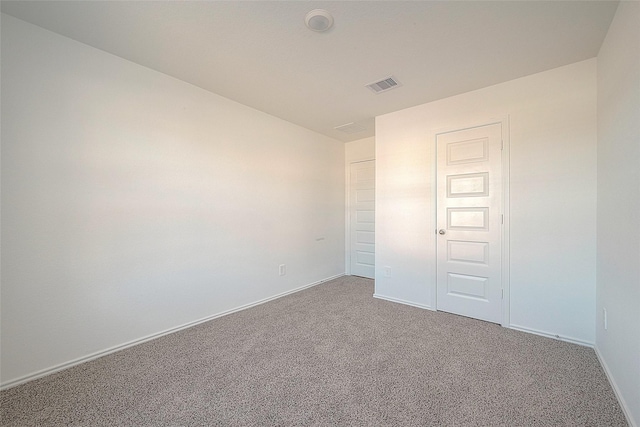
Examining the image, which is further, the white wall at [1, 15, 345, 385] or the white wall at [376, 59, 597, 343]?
the white wall at [376, 59, 597, 343]

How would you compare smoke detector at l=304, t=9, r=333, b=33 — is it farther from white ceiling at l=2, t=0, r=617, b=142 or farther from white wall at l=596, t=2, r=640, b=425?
white wall at l=596, t=2, r=640, b=425

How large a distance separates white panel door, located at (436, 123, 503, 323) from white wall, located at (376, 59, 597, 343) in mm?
110

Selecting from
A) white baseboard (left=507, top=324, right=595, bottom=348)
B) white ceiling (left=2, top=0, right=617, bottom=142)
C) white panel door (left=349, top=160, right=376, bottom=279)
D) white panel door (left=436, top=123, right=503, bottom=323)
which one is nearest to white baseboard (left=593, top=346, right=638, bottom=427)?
white baseboard (left=507, top=324, right=595, bottom=348)

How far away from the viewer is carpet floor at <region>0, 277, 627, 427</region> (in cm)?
143

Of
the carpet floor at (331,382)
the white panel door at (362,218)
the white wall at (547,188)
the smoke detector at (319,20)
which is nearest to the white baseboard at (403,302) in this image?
the white wall at (547,188)

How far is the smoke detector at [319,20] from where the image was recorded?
5.42ft

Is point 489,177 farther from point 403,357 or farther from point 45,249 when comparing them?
point 45,249

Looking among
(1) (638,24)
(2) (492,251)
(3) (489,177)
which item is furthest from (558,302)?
(1) (638,24)

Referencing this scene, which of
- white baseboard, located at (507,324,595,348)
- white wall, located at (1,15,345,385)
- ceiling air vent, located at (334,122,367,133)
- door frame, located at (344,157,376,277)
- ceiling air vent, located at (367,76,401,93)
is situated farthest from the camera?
door frame, located at (344,157,376,277)

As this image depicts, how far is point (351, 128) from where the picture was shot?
393 cm

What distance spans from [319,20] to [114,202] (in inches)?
86.1

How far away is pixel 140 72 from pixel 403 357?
340 centimetres

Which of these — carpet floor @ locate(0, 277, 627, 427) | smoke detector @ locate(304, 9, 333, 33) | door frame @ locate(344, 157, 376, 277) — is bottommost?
carpet floor @ locate(0, 277, 627, 427)

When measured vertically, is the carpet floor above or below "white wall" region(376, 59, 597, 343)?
below
